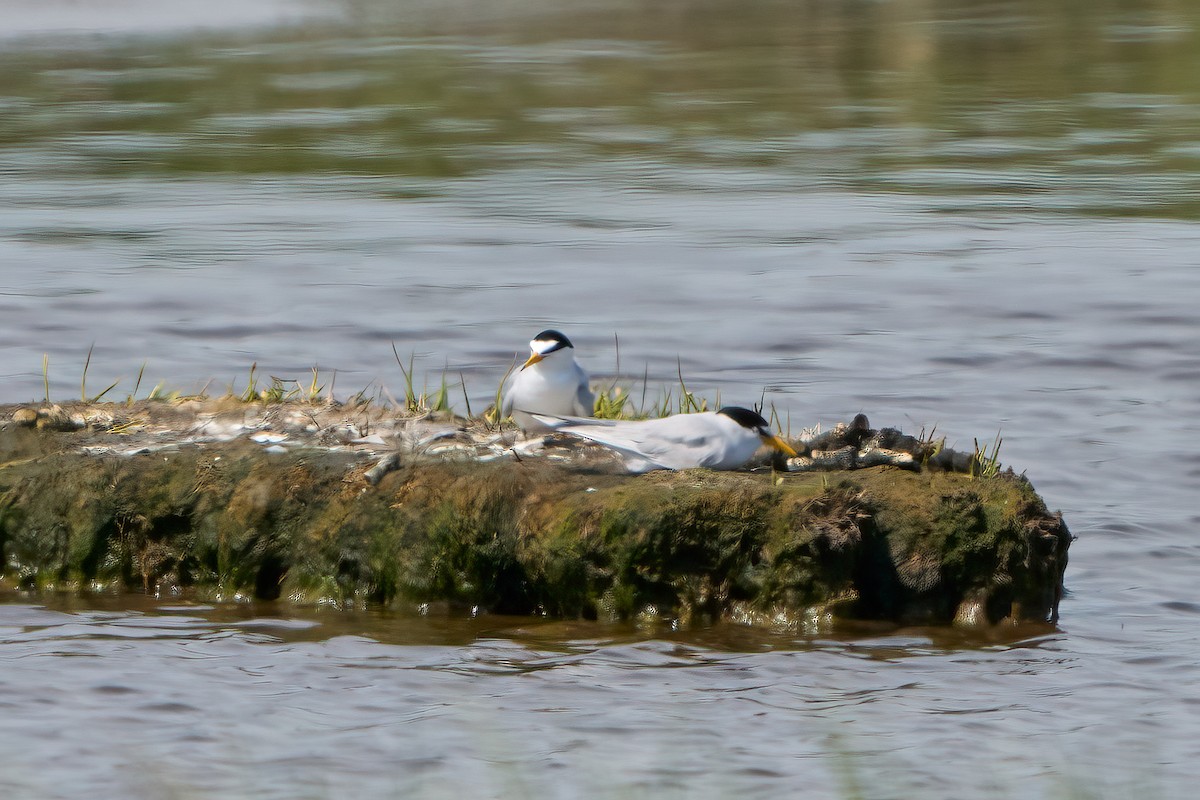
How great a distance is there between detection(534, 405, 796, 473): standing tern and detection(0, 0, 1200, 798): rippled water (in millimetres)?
726

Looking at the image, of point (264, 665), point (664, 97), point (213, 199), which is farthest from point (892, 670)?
point (664, 97)

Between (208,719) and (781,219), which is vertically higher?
(781,219)

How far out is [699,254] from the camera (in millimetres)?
14320

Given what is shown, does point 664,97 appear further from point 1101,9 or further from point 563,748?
point 563,748

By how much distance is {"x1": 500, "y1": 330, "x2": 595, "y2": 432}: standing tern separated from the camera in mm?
7258

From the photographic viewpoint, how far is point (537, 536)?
21.7 ft

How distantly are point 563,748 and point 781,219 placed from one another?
10708 mm

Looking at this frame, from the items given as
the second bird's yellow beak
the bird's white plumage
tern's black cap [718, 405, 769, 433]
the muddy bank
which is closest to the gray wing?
the bird's white plumage

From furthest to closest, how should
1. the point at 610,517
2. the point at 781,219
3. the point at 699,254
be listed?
1. the point at 781,219
2. the point at 699,254
3. the point at 610,517

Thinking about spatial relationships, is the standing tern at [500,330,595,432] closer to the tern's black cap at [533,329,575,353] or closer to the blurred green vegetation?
the tern's black cap at [533,329,575,353]

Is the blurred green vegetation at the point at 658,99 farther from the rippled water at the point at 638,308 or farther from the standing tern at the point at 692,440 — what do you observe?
the standing tern at the point at 692,440

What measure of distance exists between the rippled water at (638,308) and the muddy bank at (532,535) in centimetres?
18

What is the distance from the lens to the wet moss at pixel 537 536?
654 centimetres

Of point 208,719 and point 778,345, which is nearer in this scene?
point 208,719
